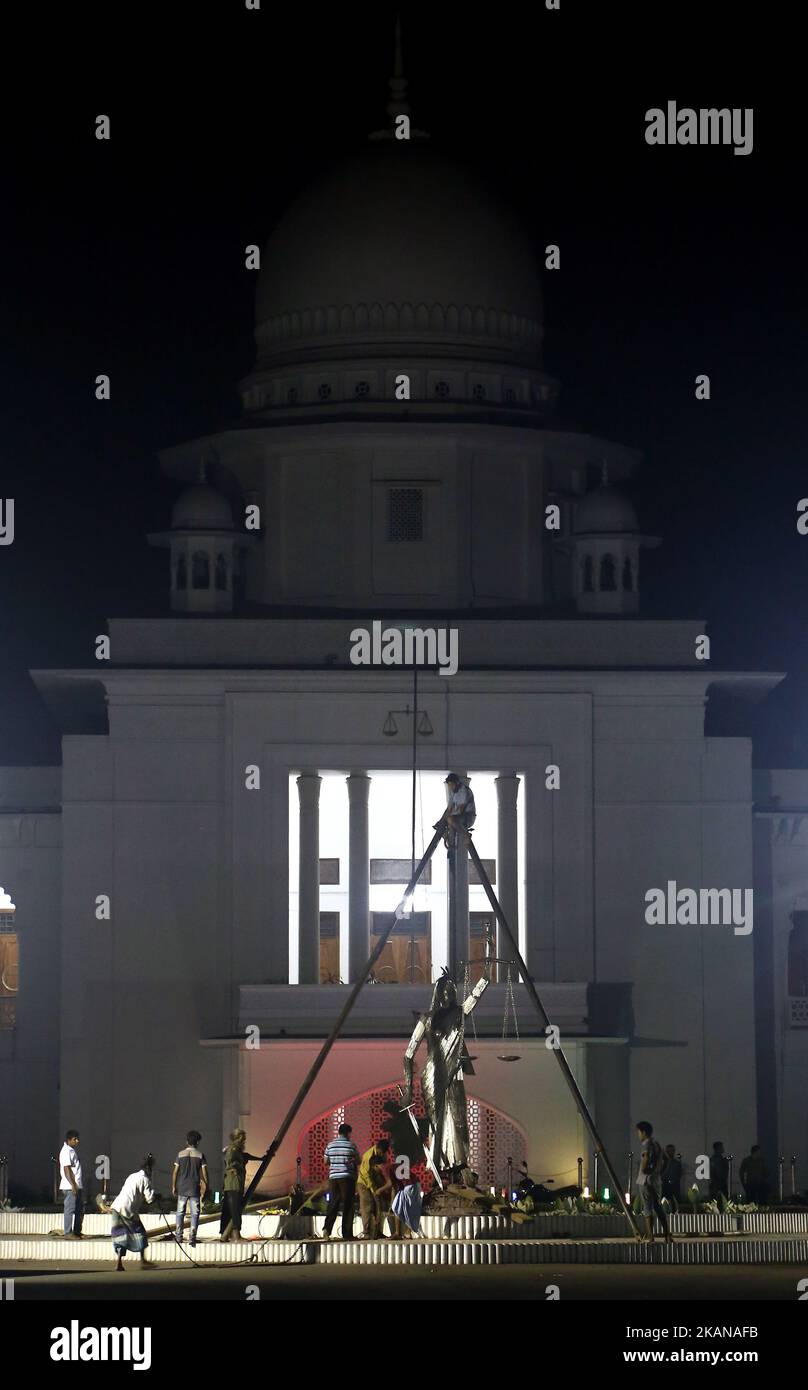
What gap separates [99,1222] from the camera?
49.7m

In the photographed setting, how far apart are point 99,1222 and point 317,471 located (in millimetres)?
16739

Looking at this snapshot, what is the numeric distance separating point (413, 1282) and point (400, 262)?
26.3m

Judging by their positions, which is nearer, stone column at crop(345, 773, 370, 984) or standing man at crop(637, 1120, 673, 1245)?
standing man at crop(637, 1120, 673, 1245)

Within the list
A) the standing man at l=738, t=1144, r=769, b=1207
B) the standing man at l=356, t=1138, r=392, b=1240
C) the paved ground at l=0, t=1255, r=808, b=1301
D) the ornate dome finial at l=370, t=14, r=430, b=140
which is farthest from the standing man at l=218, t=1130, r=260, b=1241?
the ornate dome finial at l=370, t=14, r=430, b=140

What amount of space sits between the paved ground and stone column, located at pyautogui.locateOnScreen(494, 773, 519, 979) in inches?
650

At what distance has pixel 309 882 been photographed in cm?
5853

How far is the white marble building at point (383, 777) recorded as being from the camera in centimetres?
5791

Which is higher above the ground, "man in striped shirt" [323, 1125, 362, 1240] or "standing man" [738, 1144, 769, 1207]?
"standing man" [738, 1144, 769, 1207]

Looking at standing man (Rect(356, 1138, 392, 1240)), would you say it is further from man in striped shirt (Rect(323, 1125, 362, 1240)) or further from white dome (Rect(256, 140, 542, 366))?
white dome (Rect(256, 140, 542, 366))

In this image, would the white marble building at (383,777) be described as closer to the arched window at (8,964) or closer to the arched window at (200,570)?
the arched window at (200,570)

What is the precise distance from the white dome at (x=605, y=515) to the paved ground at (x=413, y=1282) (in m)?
20.1

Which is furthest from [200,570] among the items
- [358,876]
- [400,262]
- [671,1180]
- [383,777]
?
[671,1180]

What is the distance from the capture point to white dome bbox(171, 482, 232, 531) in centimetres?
5997
